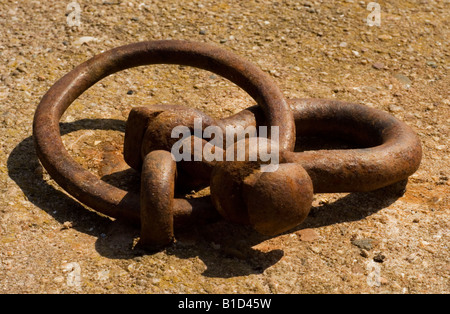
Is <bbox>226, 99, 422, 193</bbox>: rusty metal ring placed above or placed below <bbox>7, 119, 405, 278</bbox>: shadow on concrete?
above

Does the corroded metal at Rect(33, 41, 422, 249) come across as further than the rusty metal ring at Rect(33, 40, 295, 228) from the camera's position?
No

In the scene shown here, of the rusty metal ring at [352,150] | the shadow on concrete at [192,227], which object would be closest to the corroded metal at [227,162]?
the rusty metal ring at [352,150]

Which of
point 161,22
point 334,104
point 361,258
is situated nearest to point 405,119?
point 334,104

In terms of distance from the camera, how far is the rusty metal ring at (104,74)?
3.21 m

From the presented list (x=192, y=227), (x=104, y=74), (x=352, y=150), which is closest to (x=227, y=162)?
(x=192, y=227)

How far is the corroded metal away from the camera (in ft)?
9.69

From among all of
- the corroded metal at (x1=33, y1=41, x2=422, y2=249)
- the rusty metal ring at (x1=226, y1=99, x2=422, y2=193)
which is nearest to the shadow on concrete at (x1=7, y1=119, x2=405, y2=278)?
the corroded metal at (x1=33, y1=41, x2=422, y2=249)

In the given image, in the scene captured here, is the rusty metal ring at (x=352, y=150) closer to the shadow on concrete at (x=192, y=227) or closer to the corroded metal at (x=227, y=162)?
the corroded metal at (x=227, y=162)

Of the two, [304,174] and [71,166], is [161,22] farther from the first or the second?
[304,174]

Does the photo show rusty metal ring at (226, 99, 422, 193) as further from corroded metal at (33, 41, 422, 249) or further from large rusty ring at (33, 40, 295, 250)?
large rusty ring at (33, 40, 295, 250)

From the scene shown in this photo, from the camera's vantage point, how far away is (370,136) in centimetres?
373

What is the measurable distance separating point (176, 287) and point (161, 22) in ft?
9.50

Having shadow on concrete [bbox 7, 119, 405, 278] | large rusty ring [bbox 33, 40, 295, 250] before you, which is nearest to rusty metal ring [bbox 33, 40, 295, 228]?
large rusty ring [bbox 33, 40, 295, 250]

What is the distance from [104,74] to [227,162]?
4.25 feet
